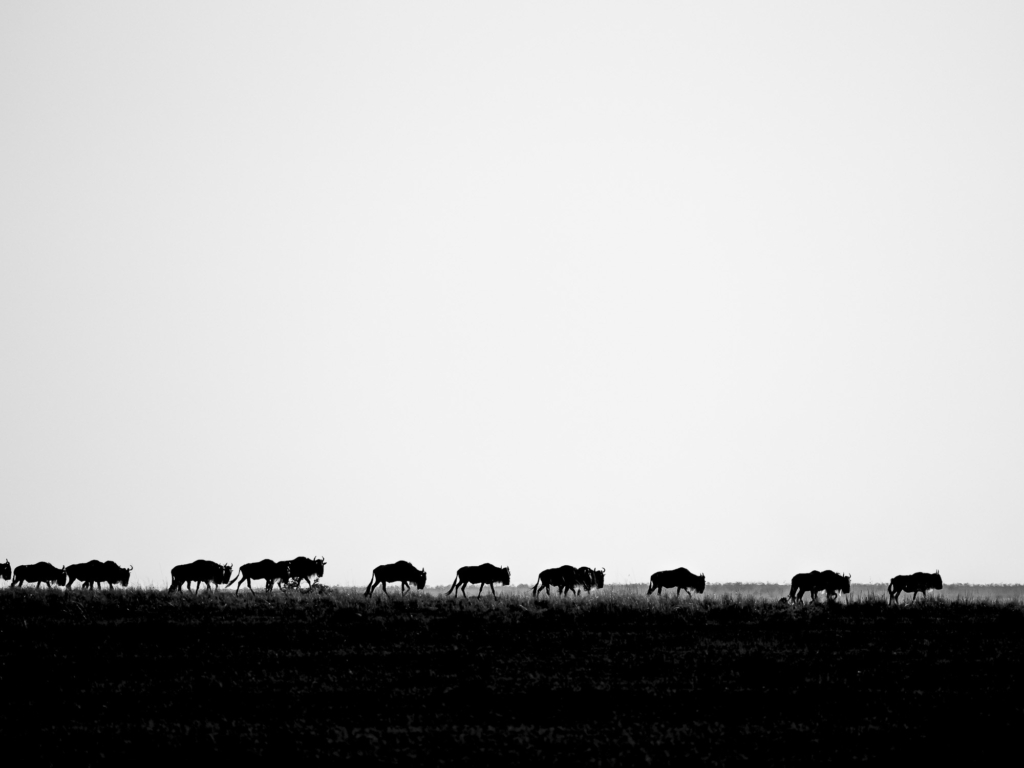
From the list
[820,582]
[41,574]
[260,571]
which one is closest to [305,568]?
[260,571]

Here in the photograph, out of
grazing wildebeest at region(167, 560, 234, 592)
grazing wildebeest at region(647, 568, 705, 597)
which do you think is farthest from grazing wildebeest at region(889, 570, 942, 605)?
grazing wildebeest at region(167, 560, 234, 592)

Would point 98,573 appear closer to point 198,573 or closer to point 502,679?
point 198,573

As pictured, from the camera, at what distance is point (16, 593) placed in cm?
3534

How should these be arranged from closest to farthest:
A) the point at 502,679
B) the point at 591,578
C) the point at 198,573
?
the point at 502,679 → the point at 198,573 → the point at 591,578

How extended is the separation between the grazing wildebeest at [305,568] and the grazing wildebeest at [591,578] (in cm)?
1046

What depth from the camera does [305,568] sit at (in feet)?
142

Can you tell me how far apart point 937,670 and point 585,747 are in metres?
10.5

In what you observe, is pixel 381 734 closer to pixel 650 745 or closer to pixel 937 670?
pixel 650 745

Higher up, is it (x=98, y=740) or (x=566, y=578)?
(x=566, y=578)

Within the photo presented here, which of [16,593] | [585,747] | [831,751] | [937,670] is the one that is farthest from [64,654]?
[937,670]

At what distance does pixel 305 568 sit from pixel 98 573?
7.74m

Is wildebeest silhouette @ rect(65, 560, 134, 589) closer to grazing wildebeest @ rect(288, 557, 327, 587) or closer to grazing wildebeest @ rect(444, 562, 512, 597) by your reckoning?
grazing wildebeest @ rect(288, 557, 327, 587)

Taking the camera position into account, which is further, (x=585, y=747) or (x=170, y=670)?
(x=170, y=670)

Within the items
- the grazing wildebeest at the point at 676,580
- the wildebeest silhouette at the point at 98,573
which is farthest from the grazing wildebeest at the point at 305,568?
the grazing wildebeest at the point at 676,580
